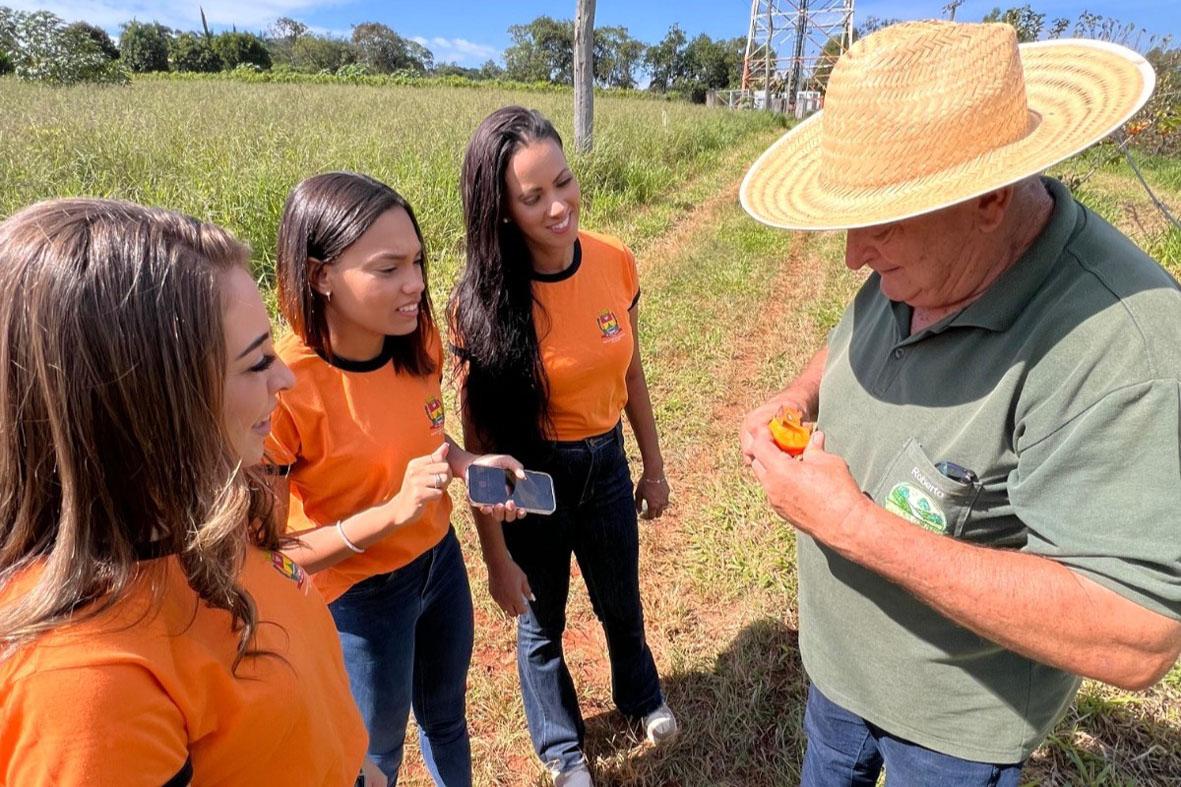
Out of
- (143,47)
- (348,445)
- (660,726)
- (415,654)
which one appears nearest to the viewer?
(348,445)

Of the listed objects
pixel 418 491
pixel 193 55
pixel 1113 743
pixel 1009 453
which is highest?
pixel 193 55

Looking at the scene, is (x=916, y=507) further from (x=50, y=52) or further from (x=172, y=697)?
(x=50, y=52)

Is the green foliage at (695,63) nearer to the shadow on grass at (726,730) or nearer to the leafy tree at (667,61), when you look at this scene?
the leafy tree at (667,61)

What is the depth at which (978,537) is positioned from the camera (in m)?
1.12

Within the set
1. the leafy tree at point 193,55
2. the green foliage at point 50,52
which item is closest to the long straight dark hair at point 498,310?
the green foliage at point 50,52

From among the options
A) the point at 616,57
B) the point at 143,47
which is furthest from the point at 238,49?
the point at 616,57

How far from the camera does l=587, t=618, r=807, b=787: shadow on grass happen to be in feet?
7.24

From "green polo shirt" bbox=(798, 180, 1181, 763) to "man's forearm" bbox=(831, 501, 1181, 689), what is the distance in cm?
3

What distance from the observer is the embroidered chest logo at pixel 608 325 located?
1968mm

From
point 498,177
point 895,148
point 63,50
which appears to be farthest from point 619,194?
point 63,50

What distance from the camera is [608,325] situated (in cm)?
198

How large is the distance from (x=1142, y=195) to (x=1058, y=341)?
12.6m

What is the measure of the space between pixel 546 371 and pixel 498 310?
0.22 metres

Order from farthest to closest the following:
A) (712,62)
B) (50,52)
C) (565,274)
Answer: (712,62), (50,52), (565,274)
